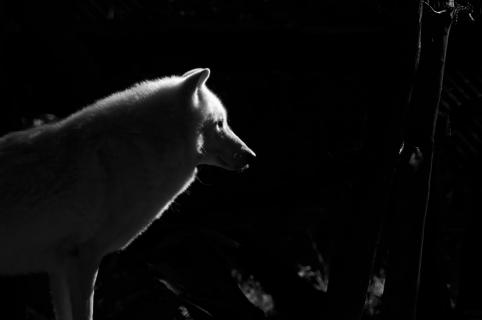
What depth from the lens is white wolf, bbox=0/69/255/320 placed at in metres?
4.07

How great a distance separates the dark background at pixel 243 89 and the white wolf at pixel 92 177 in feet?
3.07

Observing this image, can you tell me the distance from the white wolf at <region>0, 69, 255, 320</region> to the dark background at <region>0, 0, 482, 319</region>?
94 cm

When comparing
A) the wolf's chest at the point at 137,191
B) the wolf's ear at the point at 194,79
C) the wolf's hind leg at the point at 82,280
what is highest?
the wolf's ear at the point at 194,79

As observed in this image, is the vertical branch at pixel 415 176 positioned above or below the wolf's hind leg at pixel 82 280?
above

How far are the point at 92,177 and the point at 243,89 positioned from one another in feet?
9.21

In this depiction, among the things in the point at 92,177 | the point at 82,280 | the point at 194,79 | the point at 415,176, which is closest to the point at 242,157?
the point at 194,79

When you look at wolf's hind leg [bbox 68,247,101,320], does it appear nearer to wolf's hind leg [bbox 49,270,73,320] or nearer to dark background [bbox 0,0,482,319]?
wolf's hind leg [bbox 49,270,73,320]

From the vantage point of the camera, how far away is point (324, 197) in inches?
277

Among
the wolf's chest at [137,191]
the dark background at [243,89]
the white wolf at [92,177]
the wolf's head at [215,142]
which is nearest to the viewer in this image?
the white wolf at [92,177]

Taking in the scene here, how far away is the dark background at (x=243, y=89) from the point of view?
5.49 meters

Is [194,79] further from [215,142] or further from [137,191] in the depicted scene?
[137,191]

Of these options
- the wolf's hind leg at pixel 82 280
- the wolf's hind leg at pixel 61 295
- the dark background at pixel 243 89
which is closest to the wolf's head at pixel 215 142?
the dark background at pixel 243 89

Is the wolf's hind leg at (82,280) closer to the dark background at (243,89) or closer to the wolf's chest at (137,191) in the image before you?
the wolf's chest at (137,191)

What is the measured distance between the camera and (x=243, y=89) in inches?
265
